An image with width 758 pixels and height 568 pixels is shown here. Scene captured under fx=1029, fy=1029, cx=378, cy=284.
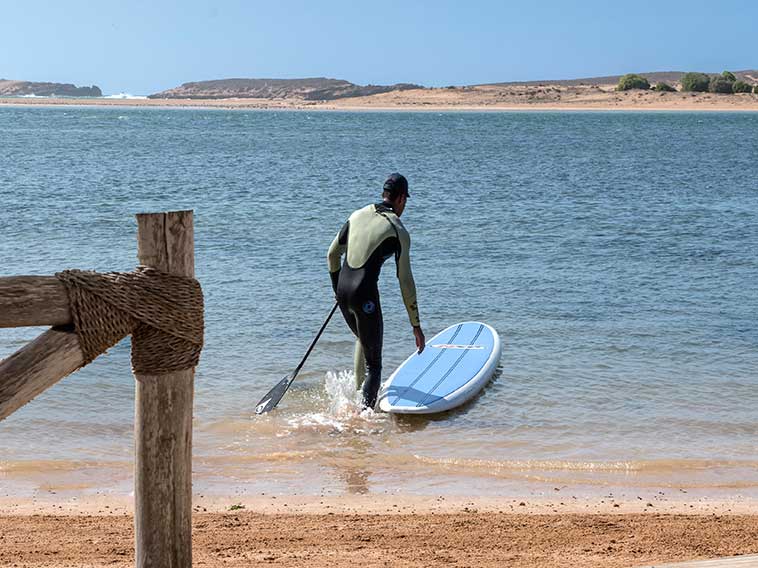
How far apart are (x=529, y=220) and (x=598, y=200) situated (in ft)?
19.3

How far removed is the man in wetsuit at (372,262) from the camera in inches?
307

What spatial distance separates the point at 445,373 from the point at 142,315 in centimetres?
650

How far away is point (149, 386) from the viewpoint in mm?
3328

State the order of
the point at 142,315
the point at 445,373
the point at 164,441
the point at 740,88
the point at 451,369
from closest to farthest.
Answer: the point at 142,315 < the point at 164,441 < the point at 445,373 < the point at 451,369 < the point at 740,88

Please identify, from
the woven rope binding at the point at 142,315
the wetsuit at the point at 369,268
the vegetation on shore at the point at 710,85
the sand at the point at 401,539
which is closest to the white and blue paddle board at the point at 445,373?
the wetsuit at the point at 369,268

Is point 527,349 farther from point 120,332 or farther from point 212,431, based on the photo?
point 120,332

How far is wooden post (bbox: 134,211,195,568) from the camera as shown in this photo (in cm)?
325

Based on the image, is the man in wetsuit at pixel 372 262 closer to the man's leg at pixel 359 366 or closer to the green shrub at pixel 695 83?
the man's leg at pixel 359 366

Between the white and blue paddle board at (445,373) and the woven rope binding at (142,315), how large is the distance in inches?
211

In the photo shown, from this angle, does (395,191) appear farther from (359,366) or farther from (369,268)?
(359,366)

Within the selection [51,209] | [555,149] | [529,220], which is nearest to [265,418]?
[529,220]

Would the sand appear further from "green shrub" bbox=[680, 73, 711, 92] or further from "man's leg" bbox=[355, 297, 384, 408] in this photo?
"green shrub" bbox=[680, 73, 711, 92]

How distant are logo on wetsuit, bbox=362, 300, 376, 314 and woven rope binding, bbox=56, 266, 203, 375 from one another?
182 inches

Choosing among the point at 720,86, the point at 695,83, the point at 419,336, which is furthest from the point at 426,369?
the point at 720,86
